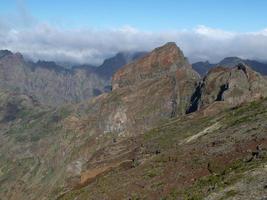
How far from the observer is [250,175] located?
7381 cm

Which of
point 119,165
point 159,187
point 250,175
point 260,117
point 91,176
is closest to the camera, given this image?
point 250,175

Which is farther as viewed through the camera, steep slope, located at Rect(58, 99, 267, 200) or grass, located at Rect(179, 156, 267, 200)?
grass, located at Rect(179, 156, 267, 200)

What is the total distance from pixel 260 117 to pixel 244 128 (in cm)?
792

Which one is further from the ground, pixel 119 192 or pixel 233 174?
pixel 233 174

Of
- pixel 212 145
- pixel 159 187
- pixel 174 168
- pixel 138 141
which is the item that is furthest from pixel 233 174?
pixel 138 141

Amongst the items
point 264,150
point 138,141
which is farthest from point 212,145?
point 138,141

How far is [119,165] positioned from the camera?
6467 inches

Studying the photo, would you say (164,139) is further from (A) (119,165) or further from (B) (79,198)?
(B) (79,198)

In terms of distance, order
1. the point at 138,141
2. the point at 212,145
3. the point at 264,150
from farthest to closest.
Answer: the point at 138,141 < the point at 212,145 < the point at 264,150

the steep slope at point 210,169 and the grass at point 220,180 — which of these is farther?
the grass at point 220,180

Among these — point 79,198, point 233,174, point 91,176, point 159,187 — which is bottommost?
point 91,176

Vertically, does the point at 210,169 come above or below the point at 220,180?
below

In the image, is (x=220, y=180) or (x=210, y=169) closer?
(x=220, y=180)

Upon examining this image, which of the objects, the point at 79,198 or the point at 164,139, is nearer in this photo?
the point at 79,198
